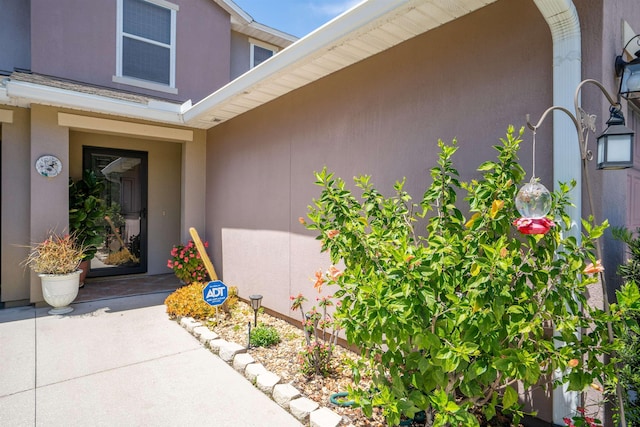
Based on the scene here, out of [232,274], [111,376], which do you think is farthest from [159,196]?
[111,376]

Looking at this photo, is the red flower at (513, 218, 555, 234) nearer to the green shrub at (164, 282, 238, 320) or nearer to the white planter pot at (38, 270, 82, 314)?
the green shrub at (164, 282, 238, 320)

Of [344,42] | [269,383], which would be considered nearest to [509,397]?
[269,383]

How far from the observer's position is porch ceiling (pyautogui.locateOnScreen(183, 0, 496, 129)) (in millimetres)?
2814

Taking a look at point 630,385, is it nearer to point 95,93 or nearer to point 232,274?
point 232,274

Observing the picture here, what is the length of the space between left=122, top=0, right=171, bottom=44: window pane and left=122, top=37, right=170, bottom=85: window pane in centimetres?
20

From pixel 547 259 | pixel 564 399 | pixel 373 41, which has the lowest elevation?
pixel 564 399

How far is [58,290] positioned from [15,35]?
15.5 feet

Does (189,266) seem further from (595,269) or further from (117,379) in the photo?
(595,269)

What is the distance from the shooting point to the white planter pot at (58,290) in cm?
515

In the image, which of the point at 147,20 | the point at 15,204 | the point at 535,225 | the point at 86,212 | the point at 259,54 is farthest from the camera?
the point at 259,54

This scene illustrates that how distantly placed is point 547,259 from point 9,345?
17.9 ft

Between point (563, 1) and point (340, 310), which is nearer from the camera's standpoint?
point (563, 1)

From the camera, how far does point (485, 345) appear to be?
6.31ft

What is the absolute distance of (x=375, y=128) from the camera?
12.0 feet
